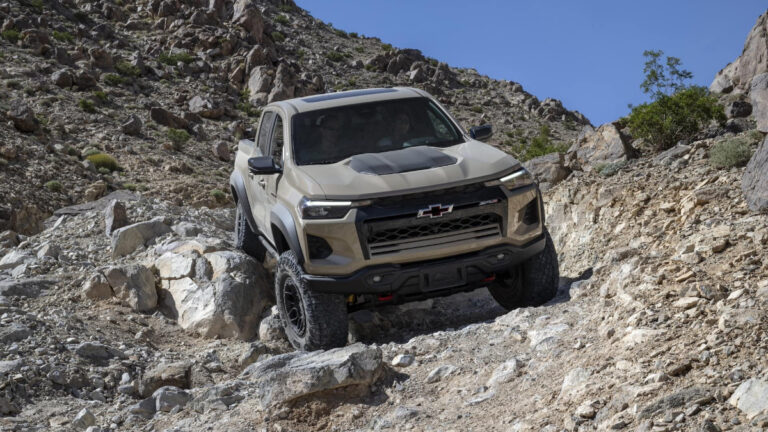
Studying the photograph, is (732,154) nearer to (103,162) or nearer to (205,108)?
(103,162)

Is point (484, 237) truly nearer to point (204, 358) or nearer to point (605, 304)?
point (605, 304)

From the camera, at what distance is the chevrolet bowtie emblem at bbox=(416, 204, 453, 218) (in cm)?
653

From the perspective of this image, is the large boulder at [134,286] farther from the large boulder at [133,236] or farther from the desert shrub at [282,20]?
the desert shrub at [282,20]

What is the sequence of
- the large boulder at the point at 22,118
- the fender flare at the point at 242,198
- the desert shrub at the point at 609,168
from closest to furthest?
1. the fender flare at the point at 242,198
2. the desert shrub at the point at 609,168
3. the large boulder at the point at 22,118

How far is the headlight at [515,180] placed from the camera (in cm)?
683

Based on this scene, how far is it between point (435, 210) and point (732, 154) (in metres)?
4.42

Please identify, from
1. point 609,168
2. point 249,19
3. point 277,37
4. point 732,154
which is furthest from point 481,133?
point 277,37

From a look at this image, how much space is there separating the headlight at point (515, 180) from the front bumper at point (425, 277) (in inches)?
21.4

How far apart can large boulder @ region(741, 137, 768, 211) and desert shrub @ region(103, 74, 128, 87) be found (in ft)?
122

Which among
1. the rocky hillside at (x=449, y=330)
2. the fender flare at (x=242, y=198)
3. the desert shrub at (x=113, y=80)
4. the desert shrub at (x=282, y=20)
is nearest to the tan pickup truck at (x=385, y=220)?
the rocky hillside at (x=449, y=330)

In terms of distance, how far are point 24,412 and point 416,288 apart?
3.36 m

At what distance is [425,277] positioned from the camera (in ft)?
21.9

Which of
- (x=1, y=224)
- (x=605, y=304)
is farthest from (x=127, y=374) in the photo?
(x=1, y=224)

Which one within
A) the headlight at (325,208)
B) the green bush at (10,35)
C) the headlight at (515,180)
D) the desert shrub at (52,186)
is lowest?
the headlight at (325,208)
